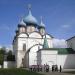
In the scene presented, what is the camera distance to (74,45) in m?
46.2

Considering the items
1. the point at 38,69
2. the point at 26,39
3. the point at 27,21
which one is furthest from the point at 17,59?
the point at 38,69

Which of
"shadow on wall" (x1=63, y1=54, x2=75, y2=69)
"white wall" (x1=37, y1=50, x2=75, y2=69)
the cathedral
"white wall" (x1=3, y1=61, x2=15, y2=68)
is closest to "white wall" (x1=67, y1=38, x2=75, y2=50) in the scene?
the cathedral

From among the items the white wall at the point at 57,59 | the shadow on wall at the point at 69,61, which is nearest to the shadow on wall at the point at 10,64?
the white wall at the point at 57,59

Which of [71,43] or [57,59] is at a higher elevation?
[71,43]

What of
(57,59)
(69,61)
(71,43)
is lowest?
(69,61)

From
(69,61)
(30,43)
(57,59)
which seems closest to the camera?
(57,59)

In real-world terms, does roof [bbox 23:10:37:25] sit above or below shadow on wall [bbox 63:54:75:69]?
above

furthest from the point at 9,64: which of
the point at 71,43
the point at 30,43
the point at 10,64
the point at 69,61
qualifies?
the point at 69,61

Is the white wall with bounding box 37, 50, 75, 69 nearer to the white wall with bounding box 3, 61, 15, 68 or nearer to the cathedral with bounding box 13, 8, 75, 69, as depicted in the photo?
the cathedral with bounding box 13, 8, 75, 69

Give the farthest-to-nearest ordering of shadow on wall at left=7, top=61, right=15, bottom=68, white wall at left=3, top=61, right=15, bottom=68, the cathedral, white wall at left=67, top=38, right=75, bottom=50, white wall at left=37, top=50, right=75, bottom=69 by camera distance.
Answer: shadow on wall at left=7, top=61, right=15, bottom=68 → white wall at left=3, top=61, right=15, bottom=68 → the cathedral → white wall at left=67, top=38, right=75, bottom=50 → white wall at left=37, top=50, right=75, bottom=69

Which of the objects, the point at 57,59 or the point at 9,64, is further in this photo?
the point at 9,64

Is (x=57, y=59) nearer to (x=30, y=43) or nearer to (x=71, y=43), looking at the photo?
(x=71, y=43)

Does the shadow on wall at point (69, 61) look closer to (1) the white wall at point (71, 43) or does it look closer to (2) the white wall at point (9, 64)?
(1) the white wall at point (71, 43)

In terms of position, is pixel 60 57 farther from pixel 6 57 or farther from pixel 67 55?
pixel 6 57
